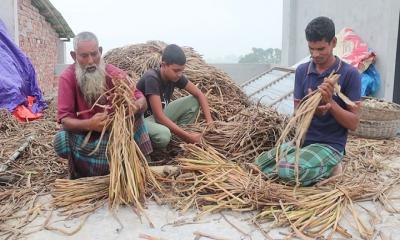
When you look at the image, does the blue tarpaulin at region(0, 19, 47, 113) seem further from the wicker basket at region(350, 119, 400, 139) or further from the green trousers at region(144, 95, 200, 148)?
the wicker basket at region(350, 119, 400, 139)

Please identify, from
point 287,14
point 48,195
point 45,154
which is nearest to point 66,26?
point 287,14

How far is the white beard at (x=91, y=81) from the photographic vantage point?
269cm

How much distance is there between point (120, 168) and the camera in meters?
2.46

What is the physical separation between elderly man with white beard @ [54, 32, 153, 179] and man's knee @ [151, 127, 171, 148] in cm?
26

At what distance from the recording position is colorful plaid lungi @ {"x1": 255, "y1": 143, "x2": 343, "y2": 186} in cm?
261

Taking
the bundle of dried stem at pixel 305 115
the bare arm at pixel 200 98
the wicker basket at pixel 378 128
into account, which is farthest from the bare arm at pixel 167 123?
the wicker basket at pixel 378 128

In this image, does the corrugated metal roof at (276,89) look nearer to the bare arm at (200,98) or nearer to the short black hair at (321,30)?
the bare arm at (200,98)

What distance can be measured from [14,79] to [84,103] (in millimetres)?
3501

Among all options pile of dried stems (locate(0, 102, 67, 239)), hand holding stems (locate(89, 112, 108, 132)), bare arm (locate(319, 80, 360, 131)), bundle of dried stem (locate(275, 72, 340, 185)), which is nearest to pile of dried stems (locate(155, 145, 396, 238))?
bundle of dried stem (locate(275, 72, 340, 185))

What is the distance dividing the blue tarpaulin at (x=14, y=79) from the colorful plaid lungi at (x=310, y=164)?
4002mm

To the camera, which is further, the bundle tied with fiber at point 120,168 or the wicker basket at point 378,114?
the wicker basket at point 378,114

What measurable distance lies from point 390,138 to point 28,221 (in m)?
3.76

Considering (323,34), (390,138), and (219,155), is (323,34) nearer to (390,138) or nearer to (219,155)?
(219,155)

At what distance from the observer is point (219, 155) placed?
9.99 ft
